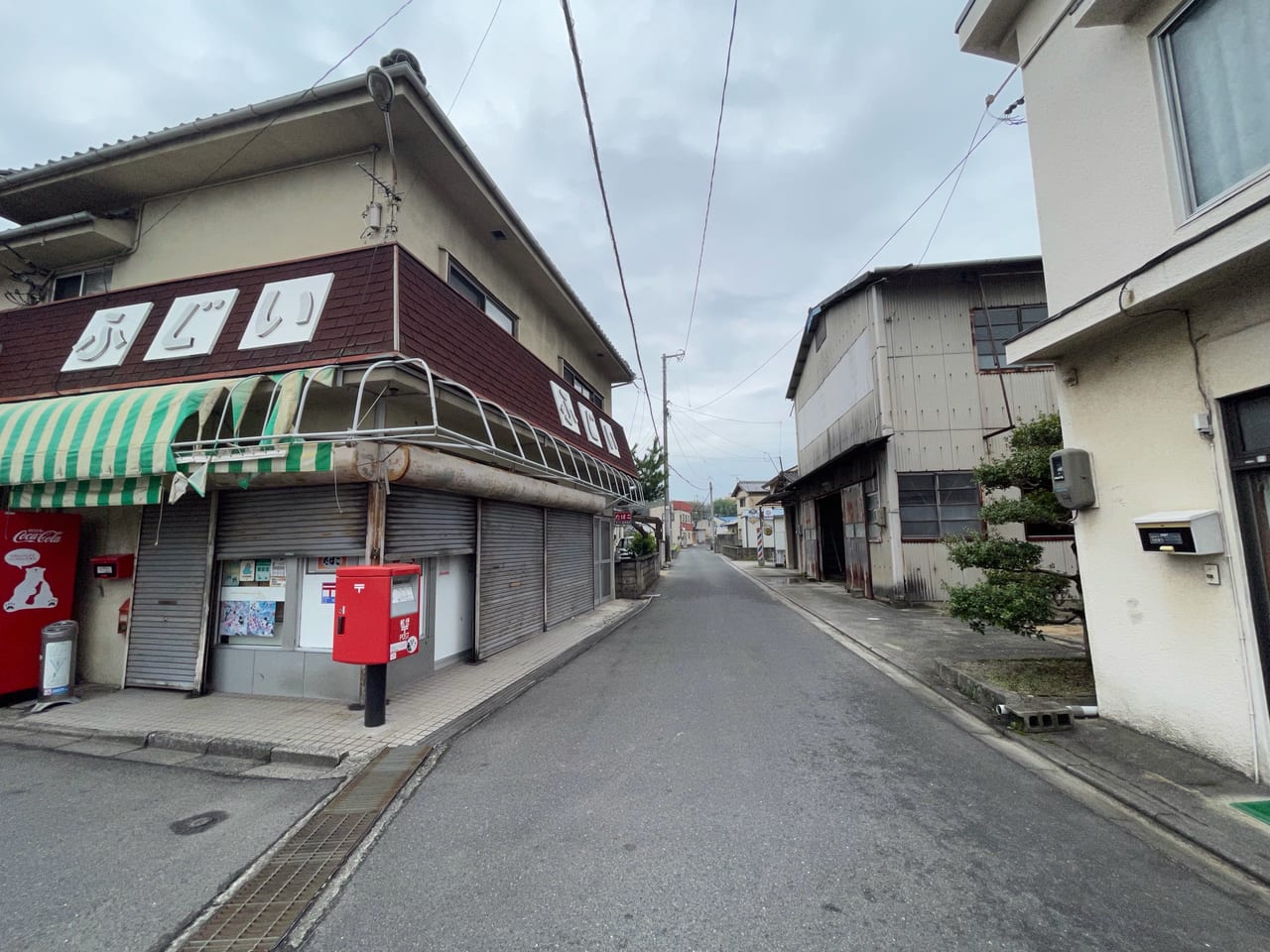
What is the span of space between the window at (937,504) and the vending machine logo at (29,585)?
1512cm

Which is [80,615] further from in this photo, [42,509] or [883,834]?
[883,834]

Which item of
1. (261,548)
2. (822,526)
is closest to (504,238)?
(261,548)

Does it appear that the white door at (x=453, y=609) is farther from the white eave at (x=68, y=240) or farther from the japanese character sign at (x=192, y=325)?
the white eave at (x=68, y=240)

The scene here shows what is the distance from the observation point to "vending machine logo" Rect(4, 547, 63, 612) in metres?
6.02

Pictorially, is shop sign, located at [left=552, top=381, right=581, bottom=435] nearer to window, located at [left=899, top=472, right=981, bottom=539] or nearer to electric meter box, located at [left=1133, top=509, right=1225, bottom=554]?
window, located at [left=899, top=472, right=981, bottom=539]

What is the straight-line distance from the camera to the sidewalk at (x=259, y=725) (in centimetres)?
465

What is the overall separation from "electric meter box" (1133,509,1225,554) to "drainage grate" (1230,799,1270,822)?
5.18ft

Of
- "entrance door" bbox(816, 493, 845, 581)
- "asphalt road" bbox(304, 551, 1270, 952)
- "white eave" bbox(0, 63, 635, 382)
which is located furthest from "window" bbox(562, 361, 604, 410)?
"entrance door" bbox(816, 493, 845, 581)

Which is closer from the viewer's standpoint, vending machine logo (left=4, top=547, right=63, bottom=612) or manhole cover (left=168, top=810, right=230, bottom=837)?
manhole cover (left=168, top=810, right=230, bottom=837)

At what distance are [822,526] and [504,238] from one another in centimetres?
1641

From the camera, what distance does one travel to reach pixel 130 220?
789 centimetres

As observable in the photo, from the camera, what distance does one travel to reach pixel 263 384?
579 centimetres

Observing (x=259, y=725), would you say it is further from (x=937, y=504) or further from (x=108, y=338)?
(x=937, y=504)

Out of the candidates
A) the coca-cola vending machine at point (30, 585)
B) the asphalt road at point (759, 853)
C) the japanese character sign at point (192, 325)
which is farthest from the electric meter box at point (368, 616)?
the coca-cola vending machine at point (30, 585)
